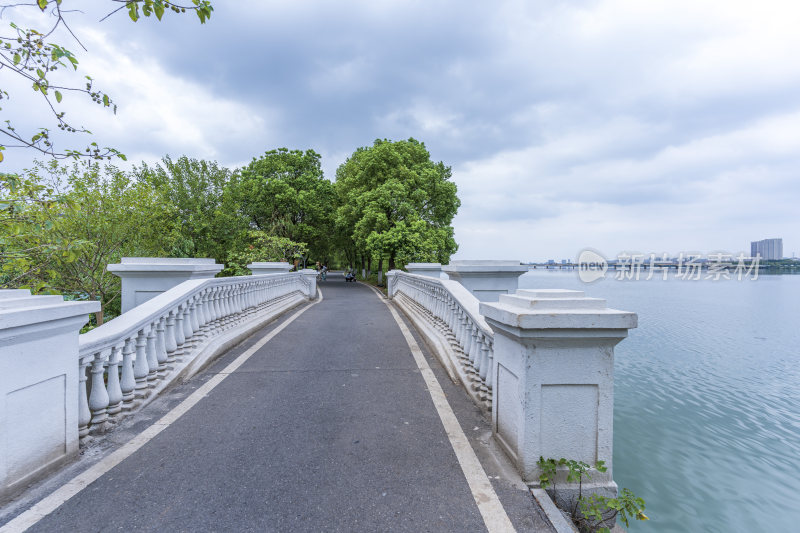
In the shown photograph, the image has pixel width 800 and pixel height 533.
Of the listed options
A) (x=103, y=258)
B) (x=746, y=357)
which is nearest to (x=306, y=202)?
(x=103, y=258)

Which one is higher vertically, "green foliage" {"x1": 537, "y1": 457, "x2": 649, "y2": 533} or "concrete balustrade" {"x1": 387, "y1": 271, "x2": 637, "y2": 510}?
"concrete balustrade" {"x1": 387, "y1": 271, "x2": 637, "y2": 510}

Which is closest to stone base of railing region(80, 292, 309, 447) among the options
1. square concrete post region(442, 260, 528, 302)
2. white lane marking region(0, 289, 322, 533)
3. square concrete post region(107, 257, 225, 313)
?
white lane marking region(0, 289, 322, 533)

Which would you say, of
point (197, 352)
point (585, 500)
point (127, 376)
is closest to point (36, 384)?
point (127, 376)

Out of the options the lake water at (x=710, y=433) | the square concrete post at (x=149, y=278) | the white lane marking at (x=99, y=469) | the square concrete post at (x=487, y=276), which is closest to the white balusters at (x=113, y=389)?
the white lane marking at (x=99, y=469)

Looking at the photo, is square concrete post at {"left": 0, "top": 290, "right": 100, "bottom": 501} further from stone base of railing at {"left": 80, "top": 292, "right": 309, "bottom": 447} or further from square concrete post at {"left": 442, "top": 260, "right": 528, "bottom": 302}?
square concrete post at {"left": 442, "top": 260, "right": 528, "bottom": 302}

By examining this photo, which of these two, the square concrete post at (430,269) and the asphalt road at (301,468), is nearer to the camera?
the asphalt road at (301,468)

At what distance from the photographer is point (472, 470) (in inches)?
109

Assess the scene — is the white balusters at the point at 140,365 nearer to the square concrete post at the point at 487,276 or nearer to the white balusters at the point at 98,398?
the white balusters at the point at 98,398

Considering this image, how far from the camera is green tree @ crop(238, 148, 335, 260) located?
29.8 m

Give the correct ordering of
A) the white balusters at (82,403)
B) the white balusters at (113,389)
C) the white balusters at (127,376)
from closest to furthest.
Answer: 1. the white balusters at (82,403)
2. the white balusters at (113,389)
3. the white balusters at (127,376)

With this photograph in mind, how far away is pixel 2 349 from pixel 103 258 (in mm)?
14003

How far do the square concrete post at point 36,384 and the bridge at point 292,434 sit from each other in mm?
10

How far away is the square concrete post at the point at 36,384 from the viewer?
2367mm

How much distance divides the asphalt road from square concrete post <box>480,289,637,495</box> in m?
0.41
